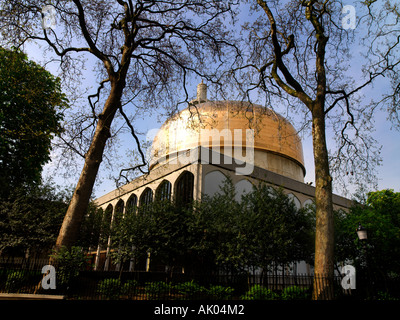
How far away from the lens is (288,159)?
30.3m

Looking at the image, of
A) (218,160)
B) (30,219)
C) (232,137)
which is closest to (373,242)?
(218,160)

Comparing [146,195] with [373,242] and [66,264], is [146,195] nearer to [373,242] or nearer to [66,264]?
[66,264]

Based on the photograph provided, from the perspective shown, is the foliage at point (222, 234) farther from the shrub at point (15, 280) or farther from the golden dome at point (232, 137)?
the golden dome at point (232, 137)

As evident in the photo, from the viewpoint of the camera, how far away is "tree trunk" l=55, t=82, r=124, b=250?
10.2m

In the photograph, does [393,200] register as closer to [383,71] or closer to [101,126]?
[383,71]

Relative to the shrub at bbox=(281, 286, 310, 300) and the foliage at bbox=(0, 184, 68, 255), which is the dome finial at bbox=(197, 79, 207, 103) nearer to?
the foliage at bbox=(0, 184, 68, 255)

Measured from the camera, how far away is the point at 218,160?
21359mm

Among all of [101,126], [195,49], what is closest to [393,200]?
[195,49]

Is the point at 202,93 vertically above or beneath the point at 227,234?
above

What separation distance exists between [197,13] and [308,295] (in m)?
12.8

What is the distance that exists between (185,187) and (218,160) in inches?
121

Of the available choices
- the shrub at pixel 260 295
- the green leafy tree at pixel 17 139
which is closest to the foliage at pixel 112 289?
the shrub at pixel 260 295

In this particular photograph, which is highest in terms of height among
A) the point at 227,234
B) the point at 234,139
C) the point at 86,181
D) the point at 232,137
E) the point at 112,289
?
the point at 232,137

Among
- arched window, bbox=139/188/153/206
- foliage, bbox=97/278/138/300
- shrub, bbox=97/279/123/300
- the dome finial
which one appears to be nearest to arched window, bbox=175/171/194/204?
arched window, bbox=139/188/153/206
